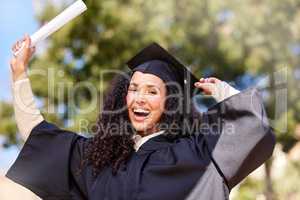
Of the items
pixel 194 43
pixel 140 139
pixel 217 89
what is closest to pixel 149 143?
pixel 140 139

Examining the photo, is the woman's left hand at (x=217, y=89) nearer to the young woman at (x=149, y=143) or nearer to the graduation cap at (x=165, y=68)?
the young woman at (x=149, y=143)

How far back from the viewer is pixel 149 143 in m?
3.46

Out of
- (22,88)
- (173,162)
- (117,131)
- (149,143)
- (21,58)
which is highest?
(21,58)

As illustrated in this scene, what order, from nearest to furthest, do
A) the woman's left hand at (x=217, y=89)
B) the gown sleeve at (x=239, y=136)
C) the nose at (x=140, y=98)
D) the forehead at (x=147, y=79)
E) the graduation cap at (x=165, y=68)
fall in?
the gown sleeve at (x=239, y=136) < the woman's left hand at (x=217, y=89) < the nose at (x=140, y=98) < the forehead at (x=147, y=79) < the graduation cap at (x=165, y=68)

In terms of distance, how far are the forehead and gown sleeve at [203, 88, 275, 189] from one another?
0.44 m

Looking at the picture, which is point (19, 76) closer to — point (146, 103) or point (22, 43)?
point (22, 43)

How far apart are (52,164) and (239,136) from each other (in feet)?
3.46

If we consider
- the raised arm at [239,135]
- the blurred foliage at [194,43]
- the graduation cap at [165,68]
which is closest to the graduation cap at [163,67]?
the graduation cap at [165,68]

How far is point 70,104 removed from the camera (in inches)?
469

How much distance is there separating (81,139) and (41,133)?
22 centimetres

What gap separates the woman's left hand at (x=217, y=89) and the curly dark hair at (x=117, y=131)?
23 cm

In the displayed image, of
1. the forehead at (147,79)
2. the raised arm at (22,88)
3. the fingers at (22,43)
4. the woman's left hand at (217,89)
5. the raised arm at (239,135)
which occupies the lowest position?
the raised arm at (239,135)

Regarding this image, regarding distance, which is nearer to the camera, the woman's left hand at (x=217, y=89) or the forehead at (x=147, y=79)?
the woman's left hand at (x=217, y=89)

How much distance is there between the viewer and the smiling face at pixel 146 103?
3.45 metres
